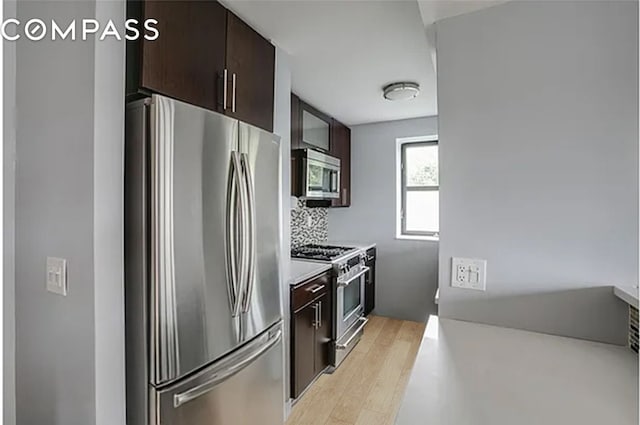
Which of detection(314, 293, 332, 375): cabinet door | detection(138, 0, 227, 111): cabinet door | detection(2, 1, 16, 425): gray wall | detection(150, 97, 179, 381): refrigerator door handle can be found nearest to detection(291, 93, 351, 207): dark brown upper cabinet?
detection(314, 293, 332, 375): cabinet door

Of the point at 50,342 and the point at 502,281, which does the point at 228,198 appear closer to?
the point at 50,342

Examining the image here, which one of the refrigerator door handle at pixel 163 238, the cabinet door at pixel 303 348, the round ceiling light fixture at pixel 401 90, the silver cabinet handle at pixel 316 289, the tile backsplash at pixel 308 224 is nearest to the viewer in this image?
the refrigerator door handle at pixel 163 238

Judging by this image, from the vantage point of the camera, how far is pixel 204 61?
1402 mm

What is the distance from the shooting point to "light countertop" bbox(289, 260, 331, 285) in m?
→ 2.11

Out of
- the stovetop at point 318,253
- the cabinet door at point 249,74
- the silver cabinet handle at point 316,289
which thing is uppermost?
the cabinet door at point 249,74

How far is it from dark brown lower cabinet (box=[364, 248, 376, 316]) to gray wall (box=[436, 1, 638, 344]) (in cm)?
215

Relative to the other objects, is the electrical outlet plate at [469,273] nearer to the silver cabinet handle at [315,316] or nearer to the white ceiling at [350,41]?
the white ceiling at [350,41]

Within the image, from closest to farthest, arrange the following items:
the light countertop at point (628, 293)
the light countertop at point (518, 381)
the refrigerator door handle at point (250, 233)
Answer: the light countertop at point (518, 381), the light countertop at point (628, 293), the refrigerator door handle at point (250, 233)

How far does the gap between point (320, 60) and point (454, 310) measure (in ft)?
5.54

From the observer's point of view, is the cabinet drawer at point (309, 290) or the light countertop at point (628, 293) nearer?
the light countertop at point (628, 293)

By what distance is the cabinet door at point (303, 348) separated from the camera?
6.82ft

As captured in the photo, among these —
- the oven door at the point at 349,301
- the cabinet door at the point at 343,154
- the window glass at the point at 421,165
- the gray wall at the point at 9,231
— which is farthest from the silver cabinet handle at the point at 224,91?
the window glass at the point at 421,165

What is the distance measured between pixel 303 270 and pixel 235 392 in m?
1.01

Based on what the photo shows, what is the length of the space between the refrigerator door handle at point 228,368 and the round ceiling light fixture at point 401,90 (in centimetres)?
199
